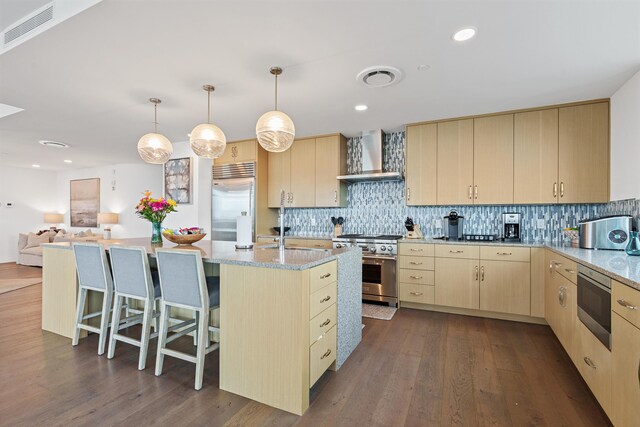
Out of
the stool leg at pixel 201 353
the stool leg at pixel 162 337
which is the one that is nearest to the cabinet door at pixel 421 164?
the stool leg at pixel 201 353

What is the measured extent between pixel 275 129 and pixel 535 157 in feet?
9.70

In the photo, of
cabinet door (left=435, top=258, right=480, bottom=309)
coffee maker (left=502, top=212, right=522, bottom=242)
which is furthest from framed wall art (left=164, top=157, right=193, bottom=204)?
coffee maker (left=502, top=212, right=522, bottom=242)

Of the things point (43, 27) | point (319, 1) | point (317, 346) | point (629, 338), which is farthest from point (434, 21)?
point (43, 27)

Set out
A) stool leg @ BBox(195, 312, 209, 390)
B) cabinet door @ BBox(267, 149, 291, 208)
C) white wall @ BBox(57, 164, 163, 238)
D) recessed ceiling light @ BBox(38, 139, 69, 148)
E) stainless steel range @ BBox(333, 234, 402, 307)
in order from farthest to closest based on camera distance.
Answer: white wall @ BBox(57, 164, 163, 238) < recessed ceiling light @ BBox(38, 139, 69, 148) < cabinet door @ BBox(267, 149, 291, 208) < stainless steel range @ BBox(333, 234, 402, 307) < stool leg @ BBox(195, 312, 209, 390)

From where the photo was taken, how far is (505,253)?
3.26m

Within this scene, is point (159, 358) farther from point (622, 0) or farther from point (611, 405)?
point (622, 0)

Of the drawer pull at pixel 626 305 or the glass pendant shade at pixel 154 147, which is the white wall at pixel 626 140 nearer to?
the drawer pull at pixel 626 305

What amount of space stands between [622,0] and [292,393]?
2900 millimetres

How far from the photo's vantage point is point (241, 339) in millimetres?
1945

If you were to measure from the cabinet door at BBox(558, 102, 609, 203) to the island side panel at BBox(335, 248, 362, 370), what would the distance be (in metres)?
2.50

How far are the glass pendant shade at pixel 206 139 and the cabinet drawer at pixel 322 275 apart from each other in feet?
5.14

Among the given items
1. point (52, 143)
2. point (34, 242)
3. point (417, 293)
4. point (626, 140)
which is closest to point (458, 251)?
point (417, 293)

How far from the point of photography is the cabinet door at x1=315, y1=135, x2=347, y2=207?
4445 millimetres

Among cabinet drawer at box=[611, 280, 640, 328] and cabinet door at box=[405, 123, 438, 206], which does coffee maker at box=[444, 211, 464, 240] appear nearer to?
cabinet door at box=[405, 123, 438, 206]
